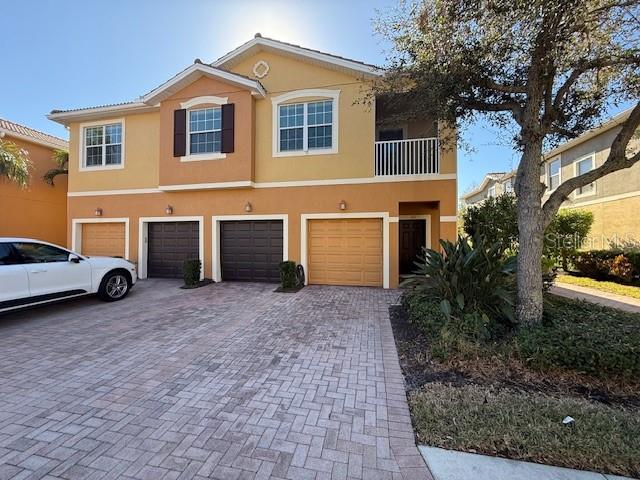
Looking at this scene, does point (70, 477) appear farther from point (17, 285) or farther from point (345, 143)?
point (345, 143)

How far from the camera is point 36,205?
13.4 metres

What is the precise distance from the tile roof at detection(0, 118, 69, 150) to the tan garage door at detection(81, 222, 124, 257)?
17.6 feet

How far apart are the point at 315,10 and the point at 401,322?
753 cm

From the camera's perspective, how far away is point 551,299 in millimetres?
5750

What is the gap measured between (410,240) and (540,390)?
796cm

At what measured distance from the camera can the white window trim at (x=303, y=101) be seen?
9.66 m

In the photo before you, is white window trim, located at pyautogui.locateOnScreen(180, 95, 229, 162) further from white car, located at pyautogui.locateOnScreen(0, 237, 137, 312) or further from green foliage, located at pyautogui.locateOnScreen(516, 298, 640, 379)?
green foliage, located at pyautogui.locateOnScreen(516, 298, 640, 379)

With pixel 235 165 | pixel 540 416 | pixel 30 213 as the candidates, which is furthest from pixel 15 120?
pixel 540 416

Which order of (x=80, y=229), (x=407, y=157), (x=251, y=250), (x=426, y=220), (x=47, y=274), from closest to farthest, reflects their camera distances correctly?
(x=47, y=274)
(x=407, y=157)
(x=251, y=250)
(x=426, y=220)
(x=80, y=229)

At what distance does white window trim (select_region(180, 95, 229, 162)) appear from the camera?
10177mm

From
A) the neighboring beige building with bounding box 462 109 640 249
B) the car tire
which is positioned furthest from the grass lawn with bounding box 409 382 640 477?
the neighboring beige building with bounding box 462 109 640 249

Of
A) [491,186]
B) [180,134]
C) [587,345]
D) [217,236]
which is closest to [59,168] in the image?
[180,134]

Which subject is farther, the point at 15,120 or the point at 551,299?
the point at 15,120

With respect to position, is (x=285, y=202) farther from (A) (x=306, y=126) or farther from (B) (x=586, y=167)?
(B) (x=586, y=167)
